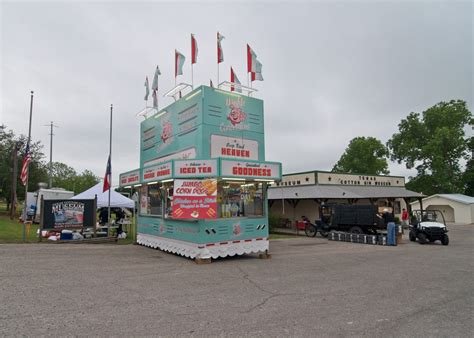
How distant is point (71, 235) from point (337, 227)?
15.1m

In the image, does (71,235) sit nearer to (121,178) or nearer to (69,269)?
(121,178)

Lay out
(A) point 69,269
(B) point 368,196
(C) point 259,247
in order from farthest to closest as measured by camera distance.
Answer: (B) point 368,196 → (C) point 259,247 → (A) point 69,269

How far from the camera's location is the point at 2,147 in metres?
37.2

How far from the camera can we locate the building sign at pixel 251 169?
11.1 meters

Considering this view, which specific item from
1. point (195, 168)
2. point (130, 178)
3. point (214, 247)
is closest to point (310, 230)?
point (214, 247)

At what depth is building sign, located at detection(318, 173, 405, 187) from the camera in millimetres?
28812

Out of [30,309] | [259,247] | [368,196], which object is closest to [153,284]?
[30,309]

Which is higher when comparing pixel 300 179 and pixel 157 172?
pixel 300 179

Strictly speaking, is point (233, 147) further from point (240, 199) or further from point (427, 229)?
point (427, 229)

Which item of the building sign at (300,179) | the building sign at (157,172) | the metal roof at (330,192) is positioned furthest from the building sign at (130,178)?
the building sign at (300,179)

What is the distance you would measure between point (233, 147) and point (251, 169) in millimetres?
1626

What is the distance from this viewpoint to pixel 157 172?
41.3 feet

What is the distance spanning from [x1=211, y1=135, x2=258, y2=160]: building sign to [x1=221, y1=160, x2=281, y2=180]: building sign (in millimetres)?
1293

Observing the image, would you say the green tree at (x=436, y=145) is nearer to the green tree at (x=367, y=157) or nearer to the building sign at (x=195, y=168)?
the green tree at (x=367, y=157)
